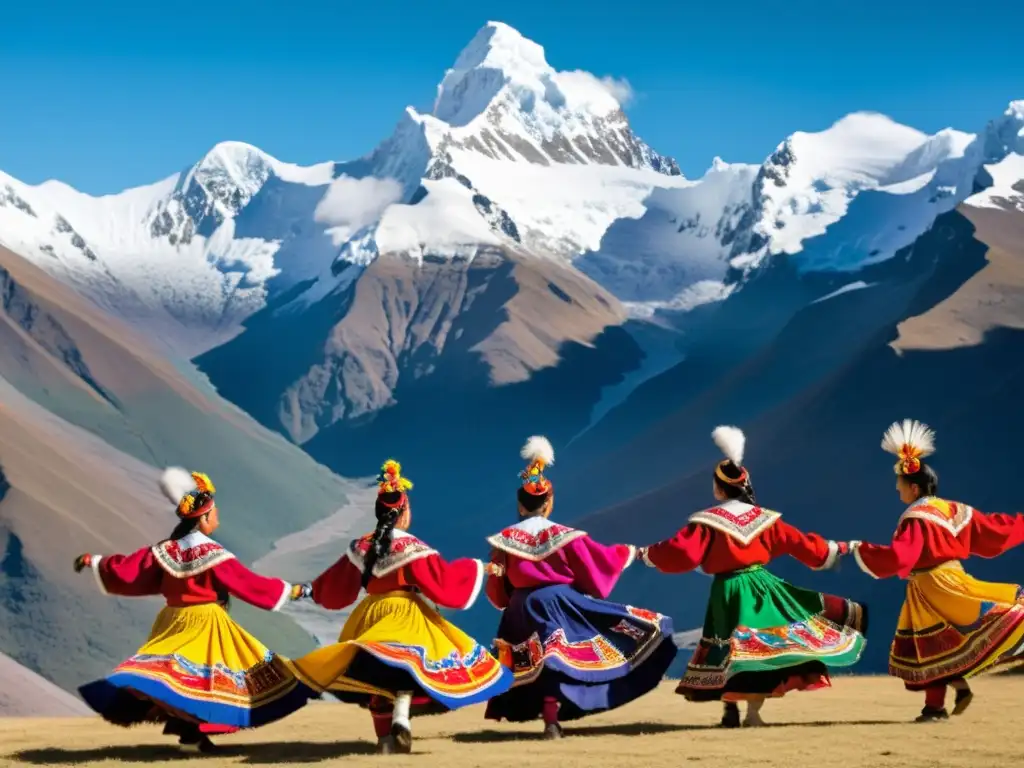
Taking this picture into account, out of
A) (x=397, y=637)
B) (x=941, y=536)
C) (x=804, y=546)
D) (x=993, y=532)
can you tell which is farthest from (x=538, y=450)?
(x=993, y=532)

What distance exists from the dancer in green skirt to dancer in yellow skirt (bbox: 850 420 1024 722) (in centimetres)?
48

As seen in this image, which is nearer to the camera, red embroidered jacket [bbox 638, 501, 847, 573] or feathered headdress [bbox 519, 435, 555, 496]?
red embroidered jacket [bbox 638, 501, 847, 573]

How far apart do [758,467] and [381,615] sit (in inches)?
3639

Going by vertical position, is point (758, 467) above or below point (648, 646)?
above

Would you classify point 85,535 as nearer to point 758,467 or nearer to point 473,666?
point 758,467

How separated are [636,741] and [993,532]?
3753 millimetres

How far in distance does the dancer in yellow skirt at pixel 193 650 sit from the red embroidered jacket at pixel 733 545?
3.44 m

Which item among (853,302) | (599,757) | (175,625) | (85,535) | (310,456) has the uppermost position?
(853,302)

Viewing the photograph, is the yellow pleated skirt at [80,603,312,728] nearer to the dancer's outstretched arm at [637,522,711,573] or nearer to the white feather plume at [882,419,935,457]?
the dancer's outstretched arm at [637,522,711,573]

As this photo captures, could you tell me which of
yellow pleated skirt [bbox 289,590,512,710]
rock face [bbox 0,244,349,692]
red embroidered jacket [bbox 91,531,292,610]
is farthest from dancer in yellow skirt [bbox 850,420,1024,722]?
rock face [bbox 0,244,349,692]

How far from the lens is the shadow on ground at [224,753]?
14.5 metres

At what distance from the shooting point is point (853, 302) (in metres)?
181

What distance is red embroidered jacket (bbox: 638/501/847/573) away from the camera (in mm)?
15805

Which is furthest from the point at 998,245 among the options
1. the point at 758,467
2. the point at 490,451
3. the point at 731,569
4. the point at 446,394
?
the point at 731,569
